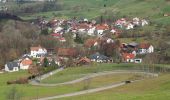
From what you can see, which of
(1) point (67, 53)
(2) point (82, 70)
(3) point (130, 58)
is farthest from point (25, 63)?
(3) point (130, 58)

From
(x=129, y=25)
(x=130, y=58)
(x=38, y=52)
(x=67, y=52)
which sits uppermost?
(x=129, y=25)

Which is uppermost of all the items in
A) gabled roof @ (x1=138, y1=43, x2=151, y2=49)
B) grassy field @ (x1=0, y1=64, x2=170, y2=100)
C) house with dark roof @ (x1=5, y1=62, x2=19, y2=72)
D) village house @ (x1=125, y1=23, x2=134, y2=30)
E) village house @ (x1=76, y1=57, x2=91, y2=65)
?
village house @ (x1=125, y1=23, x2=134, y2=30)

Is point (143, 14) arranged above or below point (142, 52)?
above

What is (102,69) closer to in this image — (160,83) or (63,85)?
(63,85)

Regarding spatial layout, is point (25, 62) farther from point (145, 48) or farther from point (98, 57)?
point (145, 48)

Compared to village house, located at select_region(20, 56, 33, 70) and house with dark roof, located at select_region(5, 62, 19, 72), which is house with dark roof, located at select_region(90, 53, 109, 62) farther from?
house with dark roof, located at select_region(5, 62, 19, 72)

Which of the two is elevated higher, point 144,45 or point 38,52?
point 144,45

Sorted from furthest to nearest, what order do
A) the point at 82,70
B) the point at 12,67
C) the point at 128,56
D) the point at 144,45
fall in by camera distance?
the point at 144,45 < the point at 128,56 < the point at 12,67 < the point at 82,70

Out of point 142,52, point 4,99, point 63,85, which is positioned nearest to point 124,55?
point 142,52

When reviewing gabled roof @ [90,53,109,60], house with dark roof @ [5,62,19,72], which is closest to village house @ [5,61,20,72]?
house with dark roof @ [5,62,19,72]
